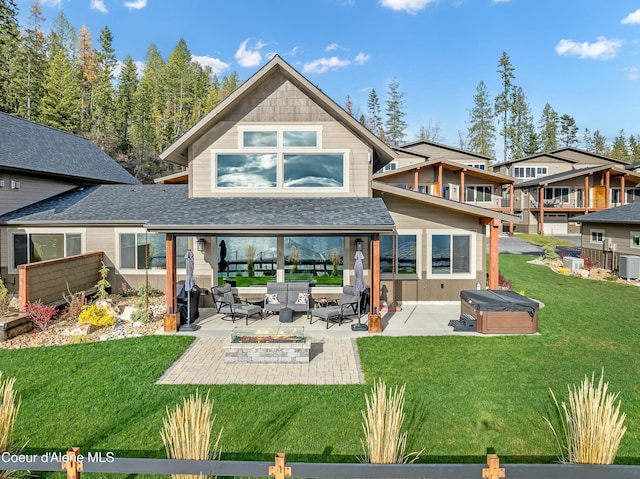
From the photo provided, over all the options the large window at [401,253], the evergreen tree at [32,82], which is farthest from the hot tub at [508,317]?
the evergreen tree at [32,82]

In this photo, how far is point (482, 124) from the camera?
61094mm

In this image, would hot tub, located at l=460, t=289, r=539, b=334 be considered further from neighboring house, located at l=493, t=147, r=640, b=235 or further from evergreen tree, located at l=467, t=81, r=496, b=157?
evergreen tree, located at l=467, t=81, r=496, b=157

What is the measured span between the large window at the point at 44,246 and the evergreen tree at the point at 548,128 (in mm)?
73482

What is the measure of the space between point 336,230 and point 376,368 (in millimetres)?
3780

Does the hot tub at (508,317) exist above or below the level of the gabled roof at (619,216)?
below

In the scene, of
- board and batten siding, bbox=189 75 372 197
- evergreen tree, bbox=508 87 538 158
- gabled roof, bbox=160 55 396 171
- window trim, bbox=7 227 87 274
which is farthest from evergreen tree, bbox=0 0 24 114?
evergreen tree, bbox=508 87 538 158

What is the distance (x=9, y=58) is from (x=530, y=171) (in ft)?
186

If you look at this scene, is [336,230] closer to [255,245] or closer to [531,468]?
[255,245]

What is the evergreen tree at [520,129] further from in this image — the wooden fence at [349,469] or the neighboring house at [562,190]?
the wooden fence at [349,469]

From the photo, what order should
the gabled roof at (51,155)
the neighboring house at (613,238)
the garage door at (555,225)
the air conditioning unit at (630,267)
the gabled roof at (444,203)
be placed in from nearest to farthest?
1. the gabled roof at (444,203)
2. the gabled roof at (51,155)
3. the air conditioning unit at (630,267)
4. the neighboring house at (613,238)
5. the garage door at (555,225)

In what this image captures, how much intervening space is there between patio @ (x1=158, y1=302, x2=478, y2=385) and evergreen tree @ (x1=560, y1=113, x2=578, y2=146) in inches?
2802

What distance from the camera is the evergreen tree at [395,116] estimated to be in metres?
65.4

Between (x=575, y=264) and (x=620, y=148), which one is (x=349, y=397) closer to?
(x=575, y=264)

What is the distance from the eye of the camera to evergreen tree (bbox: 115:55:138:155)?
4572 centimetres
